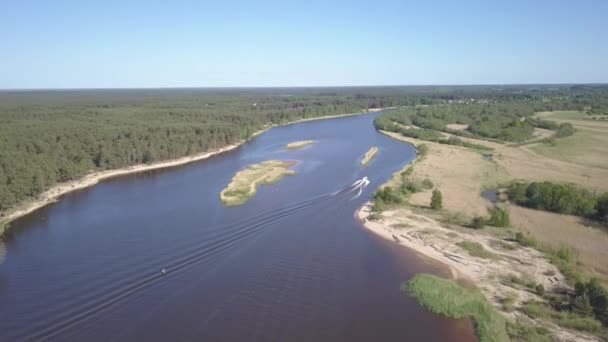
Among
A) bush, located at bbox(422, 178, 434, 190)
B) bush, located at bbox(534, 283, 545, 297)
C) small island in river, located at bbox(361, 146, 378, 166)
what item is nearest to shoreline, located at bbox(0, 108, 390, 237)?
small island in river, located at bbox(361, 146, 378, 166)

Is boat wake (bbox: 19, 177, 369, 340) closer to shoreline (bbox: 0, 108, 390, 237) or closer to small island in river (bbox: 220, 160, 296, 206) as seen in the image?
small island in river (bbox: 220, 160, 296, 206)

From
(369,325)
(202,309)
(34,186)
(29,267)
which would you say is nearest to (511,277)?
(369,325)

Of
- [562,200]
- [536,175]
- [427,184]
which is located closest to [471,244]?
[562,200]

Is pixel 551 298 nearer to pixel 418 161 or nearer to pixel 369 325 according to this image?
pixel 369 325

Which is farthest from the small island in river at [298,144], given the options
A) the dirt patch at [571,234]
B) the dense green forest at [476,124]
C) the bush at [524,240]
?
the bush at [524,240]

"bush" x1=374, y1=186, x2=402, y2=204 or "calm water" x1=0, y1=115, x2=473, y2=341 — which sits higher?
"bush" x1=374, y1=186, x2=402, y2=204

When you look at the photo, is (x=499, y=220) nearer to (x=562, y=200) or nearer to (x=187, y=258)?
(x=562, y=200)
